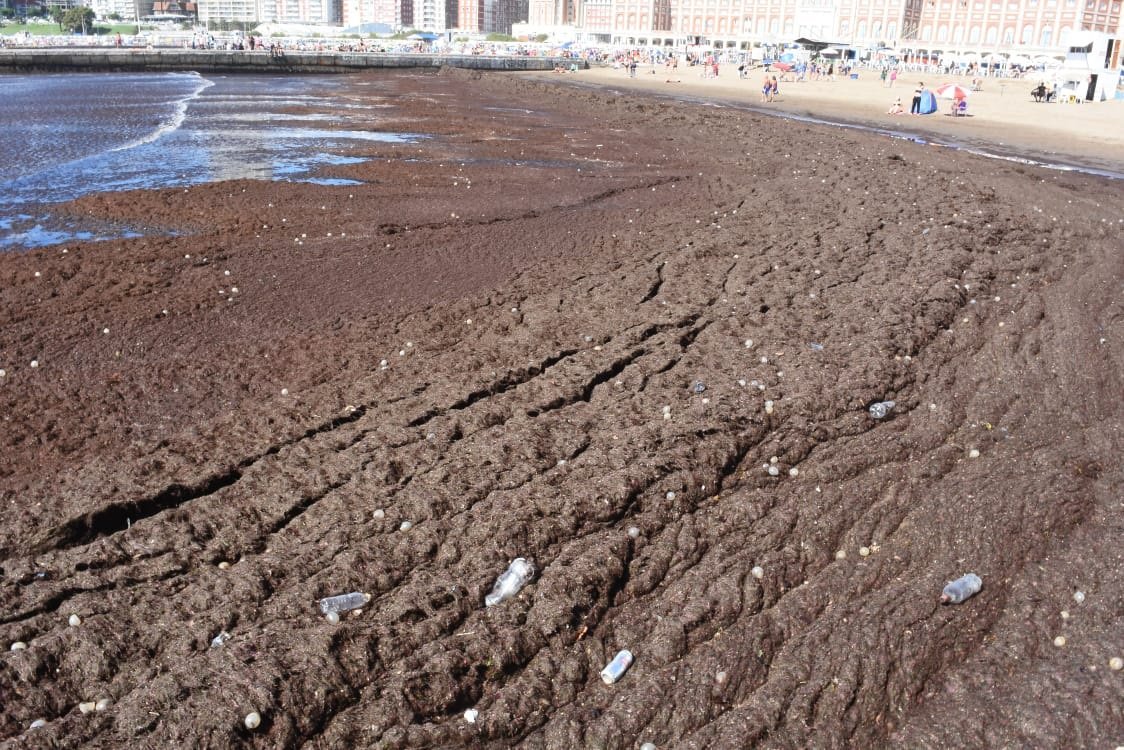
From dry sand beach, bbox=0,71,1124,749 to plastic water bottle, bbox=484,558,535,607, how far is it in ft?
0.27

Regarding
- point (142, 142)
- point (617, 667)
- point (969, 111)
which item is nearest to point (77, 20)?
point (142, 142)

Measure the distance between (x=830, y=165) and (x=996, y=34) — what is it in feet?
347

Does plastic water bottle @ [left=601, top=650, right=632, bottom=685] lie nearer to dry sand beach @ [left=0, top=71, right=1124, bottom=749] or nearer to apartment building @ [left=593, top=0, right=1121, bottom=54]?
dry sand beach @ [left=0, top=71, right=1124, bottom=749]

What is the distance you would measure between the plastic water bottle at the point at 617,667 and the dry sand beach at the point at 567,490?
5cm

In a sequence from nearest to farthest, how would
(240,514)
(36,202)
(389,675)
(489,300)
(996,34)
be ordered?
(389,675)
(240,514)
(489,300)
(36,202)
(996,34)

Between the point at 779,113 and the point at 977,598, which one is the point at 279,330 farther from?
the point at 779,113

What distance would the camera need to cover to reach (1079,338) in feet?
31.2

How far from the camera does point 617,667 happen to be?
4633 mm

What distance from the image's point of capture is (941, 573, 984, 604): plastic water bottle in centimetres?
516

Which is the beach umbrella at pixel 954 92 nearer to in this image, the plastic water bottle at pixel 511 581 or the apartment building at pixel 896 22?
the plastic water bottle at pixel 511 581

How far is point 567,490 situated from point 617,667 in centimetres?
169

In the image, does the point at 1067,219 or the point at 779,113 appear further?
the point at 779,113

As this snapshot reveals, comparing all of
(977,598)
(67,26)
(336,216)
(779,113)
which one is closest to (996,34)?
(779,113)

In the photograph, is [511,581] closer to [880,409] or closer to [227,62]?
[880,409]
